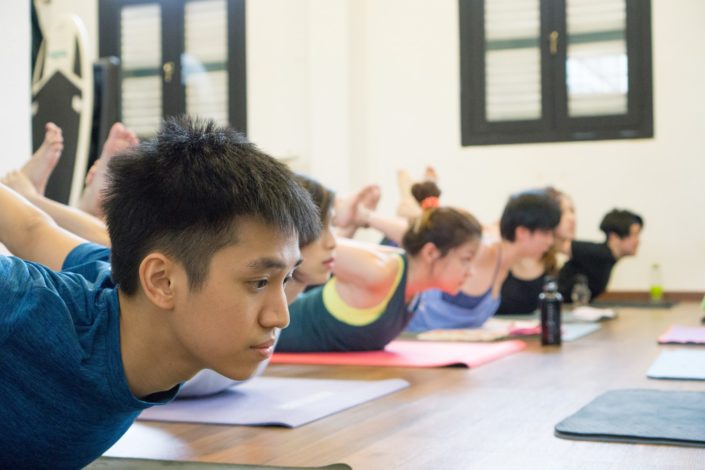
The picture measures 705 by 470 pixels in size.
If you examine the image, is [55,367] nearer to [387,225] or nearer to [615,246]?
[387,225]

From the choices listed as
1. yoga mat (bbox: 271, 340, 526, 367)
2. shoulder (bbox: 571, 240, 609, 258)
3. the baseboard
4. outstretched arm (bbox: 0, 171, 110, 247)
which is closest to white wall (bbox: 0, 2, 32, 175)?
outstretched arm (bbox: 0, 171, 110, 247)

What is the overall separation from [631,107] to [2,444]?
17.6 feet

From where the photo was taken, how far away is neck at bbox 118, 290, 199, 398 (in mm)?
1281

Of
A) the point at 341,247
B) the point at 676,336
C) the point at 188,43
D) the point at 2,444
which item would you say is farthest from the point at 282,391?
the point at 188,43

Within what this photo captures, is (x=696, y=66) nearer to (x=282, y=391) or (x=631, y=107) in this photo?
(x=631, y=107)

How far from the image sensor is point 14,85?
307 cm

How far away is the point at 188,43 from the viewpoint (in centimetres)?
707

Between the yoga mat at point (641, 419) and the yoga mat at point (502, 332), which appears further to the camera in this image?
the yoga mat at point (502, 332)

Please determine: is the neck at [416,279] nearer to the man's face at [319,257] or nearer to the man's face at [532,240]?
the man's face at [319,257]

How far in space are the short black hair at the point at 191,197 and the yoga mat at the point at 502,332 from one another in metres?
2.43

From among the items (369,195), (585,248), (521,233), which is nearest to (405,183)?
(369,195)

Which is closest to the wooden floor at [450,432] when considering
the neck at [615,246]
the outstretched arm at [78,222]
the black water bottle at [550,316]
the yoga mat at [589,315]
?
the outstretched arm at [78,222]

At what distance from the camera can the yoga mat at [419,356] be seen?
9.74 feet

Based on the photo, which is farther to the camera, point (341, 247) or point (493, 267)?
point (493, 267)
